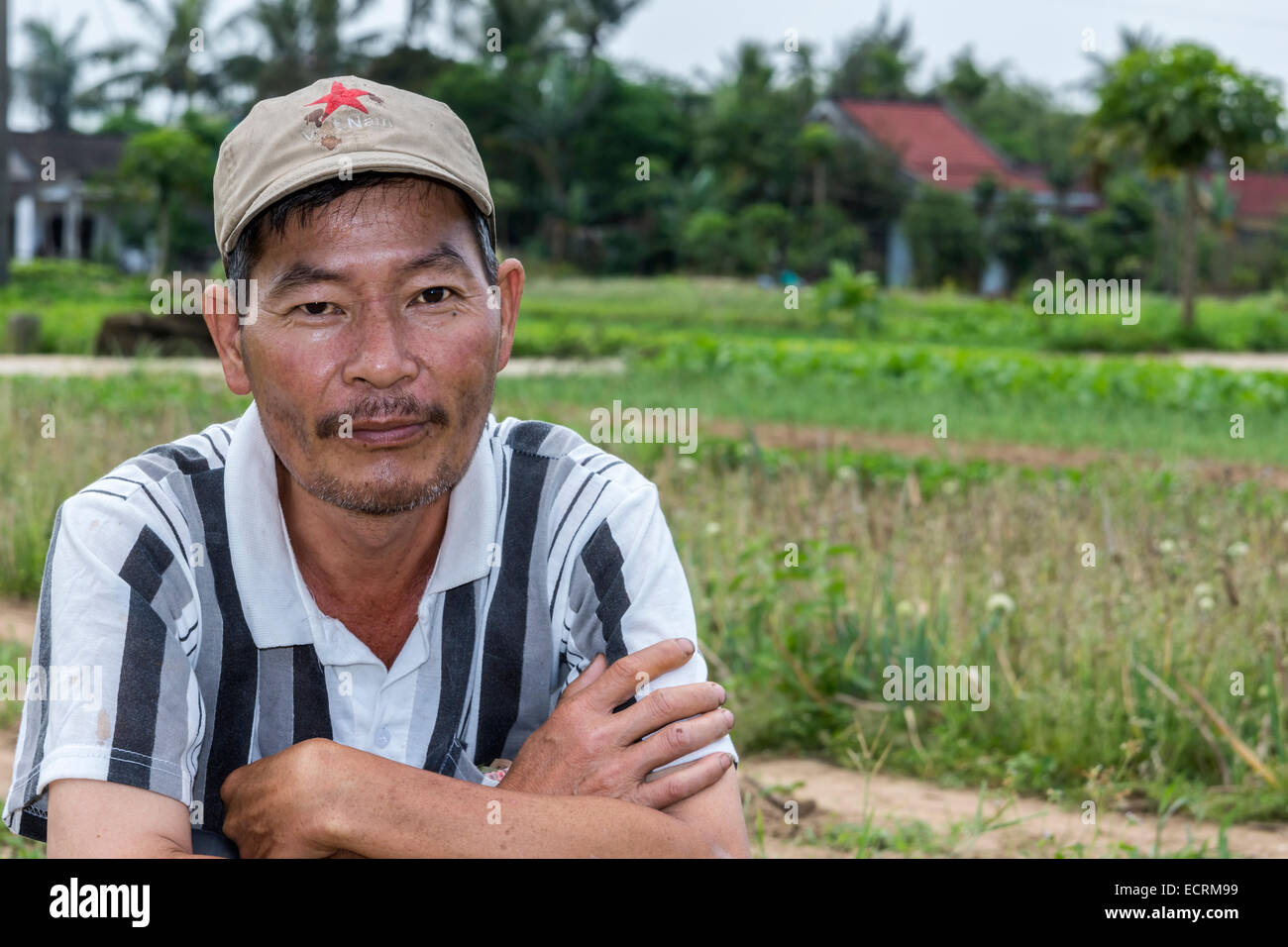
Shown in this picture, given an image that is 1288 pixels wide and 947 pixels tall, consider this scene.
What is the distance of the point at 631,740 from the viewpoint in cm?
199

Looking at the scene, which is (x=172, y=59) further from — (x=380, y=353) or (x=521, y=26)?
(x=380, y=353)

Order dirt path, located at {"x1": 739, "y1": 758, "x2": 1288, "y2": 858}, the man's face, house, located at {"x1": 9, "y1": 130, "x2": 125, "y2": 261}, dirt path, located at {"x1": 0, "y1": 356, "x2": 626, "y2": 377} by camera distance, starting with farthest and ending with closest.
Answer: house, located at {"x1": 9, "y1": 130, "x2": 125, "y2": 261}
dirt path, located at {"x1": 0, "y1": 356, "x2": 626, "y2": 377}
dirt path, located at {"x1": 739, "y1": 758, "x2": 1288, "y2": 858}
the man's face

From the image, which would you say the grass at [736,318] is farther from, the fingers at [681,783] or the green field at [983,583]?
the fingers at [681,783]

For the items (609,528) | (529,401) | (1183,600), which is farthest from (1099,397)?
(609,528)

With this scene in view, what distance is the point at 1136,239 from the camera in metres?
32.5

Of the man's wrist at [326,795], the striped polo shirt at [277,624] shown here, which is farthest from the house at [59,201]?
the man's wrist at [326,795]

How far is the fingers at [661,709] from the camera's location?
199 cm

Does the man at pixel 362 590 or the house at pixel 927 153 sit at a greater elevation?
the house at pixel 927 153

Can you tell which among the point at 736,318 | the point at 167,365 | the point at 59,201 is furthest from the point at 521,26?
the point at 167,365

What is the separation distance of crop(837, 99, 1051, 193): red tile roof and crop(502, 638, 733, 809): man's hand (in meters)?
34.5

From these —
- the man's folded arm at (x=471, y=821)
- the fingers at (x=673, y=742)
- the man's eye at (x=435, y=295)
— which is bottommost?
the man's folded arm at (x=471, y=821)

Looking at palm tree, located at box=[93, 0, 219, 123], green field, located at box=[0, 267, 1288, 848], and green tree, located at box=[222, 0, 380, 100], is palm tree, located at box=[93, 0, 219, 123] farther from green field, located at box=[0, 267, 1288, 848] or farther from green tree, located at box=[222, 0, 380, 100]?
green field, located at box=[0, 267, 1288, 848]

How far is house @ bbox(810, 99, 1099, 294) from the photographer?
3503 cm

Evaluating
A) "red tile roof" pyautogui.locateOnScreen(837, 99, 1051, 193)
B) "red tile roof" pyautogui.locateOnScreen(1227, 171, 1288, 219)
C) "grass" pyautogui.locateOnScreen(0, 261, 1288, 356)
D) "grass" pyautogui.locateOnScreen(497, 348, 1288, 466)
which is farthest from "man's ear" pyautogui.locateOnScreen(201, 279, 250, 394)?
"red tile roof" pyautogui.locateOnScreen(1227, 171, 1288, 219)
